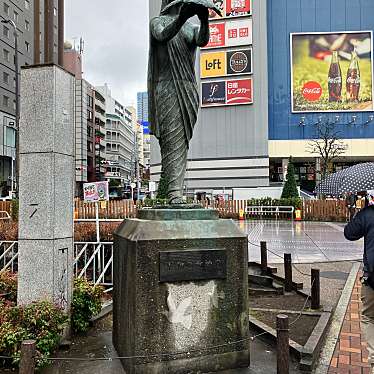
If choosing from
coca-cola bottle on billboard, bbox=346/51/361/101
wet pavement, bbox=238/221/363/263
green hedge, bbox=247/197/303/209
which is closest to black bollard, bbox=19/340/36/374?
wet pavement, bbox=238/221/363/263

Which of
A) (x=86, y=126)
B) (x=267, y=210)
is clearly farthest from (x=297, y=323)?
(x=86, y=126)

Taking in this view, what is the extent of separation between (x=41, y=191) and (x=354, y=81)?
4964 centimetres

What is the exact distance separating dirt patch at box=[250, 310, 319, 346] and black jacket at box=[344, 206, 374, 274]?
1789 mm

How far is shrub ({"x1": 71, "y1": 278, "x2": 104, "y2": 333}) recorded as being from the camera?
624cm

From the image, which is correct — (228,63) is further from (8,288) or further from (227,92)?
(8,288)

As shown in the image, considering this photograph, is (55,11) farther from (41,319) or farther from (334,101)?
(41,319)

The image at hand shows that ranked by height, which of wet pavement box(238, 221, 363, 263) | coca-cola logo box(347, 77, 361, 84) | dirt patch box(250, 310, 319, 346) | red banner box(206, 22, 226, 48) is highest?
red banner box(206, 22, 226, 48)

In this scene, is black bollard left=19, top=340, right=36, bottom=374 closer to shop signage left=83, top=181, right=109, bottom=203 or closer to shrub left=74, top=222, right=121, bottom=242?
shrub left=74, top=222, right=121, bottom=242

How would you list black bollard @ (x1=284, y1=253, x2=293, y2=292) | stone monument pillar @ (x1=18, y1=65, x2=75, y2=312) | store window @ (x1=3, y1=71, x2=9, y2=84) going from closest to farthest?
stone monument pillar @ (x1=18, y1=65, x2=75, y2=312) → black bollard @ (x1=284, y1=253, x2=293, y2=292) → store window @ (x1=3, y1=71, x2=9, y2=84)

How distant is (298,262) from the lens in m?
13.6

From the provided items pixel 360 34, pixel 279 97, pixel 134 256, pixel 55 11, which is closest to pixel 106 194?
pixel 134 256

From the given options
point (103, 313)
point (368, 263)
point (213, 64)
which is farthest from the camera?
point (213, 64)

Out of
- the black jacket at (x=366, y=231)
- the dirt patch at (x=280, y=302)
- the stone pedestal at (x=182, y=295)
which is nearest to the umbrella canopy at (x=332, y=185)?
the black jacket at (x=366, y=231)

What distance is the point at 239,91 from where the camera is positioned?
4859cm
